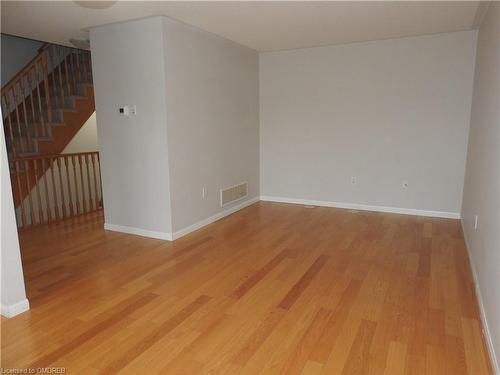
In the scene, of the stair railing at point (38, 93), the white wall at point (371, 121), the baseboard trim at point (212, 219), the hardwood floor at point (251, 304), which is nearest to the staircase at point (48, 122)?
the stair railing at point (38, 93)

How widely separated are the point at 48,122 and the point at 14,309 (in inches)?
145

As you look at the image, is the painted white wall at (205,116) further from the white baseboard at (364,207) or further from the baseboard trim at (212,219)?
the white baseboard at (364,207)

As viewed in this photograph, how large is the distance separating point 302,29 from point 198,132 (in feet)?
5.46

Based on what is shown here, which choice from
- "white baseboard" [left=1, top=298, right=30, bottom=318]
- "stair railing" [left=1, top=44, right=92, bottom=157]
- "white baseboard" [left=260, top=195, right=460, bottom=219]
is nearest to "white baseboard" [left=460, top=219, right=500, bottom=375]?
"white baseboard" [left=260, top=195, right=460, bottom=219]

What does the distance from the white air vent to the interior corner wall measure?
3.51 feet

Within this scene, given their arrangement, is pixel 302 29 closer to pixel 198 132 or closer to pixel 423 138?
pixel 198 132

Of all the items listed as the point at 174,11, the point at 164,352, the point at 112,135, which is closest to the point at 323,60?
the point at 174,11

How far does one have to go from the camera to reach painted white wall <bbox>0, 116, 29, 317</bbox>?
7.27 ft

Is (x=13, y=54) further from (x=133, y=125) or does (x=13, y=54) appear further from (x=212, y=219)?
(x=212, y=219)

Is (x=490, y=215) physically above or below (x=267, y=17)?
below

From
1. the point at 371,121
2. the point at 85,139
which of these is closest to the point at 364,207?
the point at 371,121

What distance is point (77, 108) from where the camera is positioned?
5.50m

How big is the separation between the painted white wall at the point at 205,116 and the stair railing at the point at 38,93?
8.50ft

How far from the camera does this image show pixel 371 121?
4895mm
